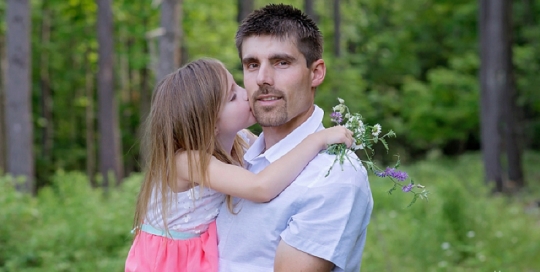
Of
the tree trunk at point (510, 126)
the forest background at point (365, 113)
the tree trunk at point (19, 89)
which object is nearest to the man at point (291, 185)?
the forest background at point (365, 113)

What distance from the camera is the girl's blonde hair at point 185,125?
2854mm

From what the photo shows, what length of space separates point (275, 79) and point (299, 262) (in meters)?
0.76

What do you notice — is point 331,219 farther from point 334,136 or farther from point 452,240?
point 452,240

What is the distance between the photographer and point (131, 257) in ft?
10.1

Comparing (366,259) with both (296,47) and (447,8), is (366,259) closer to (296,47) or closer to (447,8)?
(296,47)

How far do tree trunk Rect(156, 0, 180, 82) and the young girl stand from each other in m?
6.88

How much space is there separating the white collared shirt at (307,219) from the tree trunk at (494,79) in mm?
14046

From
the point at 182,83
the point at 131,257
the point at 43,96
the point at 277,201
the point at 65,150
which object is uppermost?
the point at 182,83

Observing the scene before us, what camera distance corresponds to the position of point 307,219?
95.4 inches

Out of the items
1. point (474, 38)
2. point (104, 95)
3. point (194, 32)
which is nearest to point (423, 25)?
point (474, 38)

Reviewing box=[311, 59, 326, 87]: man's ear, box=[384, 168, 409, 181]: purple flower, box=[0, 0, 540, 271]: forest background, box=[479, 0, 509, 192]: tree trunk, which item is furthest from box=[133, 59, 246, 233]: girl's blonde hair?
box=[479, 0, 509, 192]: tree trunk

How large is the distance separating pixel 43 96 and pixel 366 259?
75.6ft

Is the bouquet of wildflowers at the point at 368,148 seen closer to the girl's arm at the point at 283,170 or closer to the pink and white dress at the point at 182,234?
the girl's arm at the point at 283,170

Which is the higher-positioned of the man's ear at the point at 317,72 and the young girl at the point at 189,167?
the man's ear at the point at 317,72
